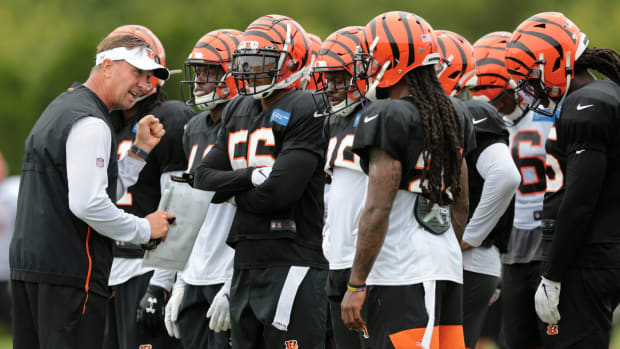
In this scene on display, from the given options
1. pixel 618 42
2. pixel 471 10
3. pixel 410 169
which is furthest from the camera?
pixel 471 10

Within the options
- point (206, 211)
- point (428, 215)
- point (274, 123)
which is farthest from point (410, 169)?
point (206, 211)

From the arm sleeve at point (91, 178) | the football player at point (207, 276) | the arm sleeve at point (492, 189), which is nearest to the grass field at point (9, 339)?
the arm sleeve at point (492, 189)

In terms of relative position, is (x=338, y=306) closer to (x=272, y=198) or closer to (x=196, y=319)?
(x=272, y=198)

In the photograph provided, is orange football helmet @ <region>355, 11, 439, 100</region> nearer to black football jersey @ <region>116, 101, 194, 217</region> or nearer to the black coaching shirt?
the black coaching shirt

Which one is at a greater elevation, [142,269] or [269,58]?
[269,58]

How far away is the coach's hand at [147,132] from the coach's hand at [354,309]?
1679 mm

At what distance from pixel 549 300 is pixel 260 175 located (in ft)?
6.03

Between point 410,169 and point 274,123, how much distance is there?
1.32 meters

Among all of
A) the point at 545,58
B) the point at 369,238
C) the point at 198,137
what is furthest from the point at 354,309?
the point at 198,137

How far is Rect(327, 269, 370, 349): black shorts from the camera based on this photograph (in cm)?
478

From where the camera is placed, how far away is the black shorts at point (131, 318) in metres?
6.12

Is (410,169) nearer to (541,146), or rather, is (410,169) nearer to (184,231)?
(184,231)

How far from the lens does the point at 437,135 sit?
13.8 ft

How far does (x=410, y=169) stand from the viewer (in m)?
4.22
